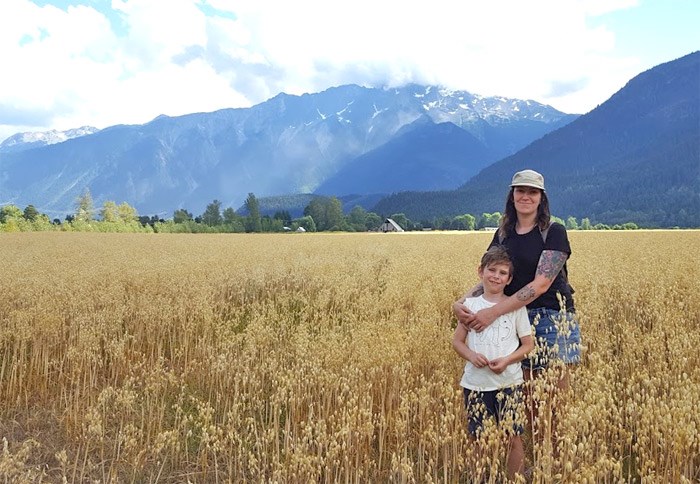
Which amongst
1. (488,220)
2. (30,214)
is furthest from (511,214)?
(488,220)

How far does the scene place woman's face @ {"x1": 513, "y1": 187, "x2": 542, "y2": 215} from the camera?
3.93m

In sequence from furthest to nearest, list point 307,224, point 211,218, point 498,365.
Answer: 1. point 307,224
2. point 211,218
3. point 498,365

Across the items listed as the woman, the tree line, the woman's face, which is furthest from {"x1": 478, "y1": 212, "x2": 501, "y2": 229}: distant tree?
the woman's face

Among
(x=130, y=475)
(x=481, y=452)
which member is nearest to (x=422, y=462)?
(x=481, y=452)

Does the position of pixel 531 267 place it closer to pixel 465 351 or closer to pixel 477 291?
pixel 477 291

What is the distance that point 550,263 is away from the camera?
3.79 metres

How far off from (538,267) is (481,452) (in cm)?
143

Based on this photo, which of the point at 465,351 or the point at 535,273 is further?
the point at 535,273

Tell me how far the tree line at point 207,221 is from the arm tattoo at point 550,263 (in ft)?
286

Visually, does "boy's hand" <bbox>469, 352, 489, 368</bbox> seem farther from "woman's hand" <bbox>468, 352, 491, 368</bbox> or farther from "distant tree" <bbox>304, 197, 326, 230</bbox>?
"distant tree" <bbox>304, 197, 326, 230</bbox>

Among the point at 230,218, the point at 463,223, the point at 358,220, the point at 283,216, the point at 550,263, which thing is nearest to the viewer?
the point at 550,263

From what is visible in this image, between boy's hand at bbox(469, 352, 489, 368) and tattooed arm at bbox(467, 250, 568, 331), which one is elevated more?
tattooed arm at bbox(467, 250, 568, 331)

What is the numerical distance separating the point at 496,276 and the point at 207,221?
104 m

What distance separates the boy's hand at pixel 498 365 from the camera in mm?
3541
